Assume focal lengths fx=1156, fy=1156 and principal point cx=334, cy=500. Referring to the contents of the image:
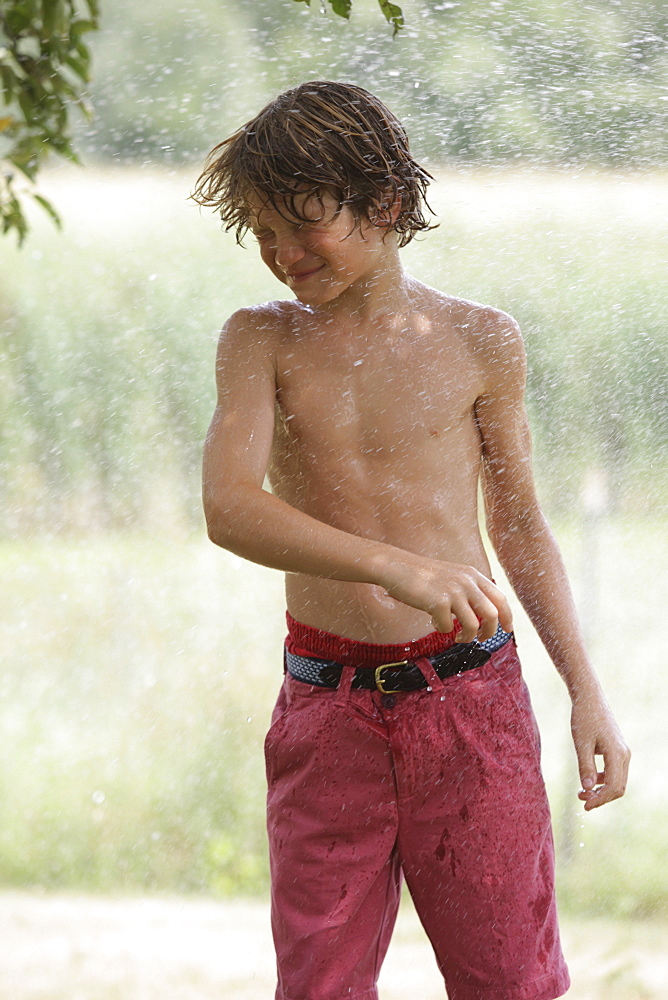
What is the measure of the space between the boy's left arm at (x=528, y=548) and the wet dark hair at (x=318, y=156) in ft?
0.52

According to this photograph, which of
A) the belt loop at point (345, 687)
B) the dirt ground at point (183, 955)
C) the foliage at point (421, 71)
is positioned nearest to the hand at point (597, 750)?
the belt loop at point (345, 687)

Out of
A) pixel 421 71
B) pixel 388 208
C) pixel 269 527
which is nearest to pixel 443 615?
pixel 269 527

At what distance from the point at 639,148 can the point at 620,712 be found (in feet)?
3.33

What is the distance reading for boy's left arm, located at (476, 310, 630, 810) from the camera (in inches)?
40.4

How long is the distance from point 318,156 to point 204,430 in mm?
995

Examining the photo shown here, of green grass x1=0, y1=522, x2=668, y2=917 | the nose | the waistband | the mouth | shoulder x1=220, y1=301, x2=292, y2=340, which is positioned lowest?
green grass x1=0, y1=522, x2=668, y2=917

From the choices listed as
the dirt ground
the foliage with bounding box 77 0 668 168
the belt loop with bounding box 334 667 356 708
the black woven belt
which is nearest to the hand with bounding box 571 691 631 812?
the black woven belt

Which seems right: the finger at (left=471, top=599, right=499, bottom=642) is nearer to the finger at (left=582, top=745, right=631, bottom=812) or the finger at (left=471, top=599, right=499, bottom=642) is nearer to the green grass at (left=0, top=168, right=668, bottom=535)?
the finger at (left=582, top=745, right=631, bottom=812)

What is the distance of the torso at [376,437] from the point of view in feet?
3.25

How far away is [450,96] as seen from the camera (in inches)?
74.7

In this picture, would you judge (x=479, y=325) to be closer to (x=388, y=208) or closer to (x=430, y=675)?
(x=388, y=208)

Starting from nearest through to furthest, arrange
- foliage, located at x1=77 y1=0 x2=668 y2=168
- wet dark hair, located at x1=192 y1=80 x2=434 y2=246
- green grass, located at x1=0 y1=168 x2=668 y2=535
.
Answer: wet dark hair, located at x1=192 y1=80 x2=434 y2=246
foliage, located at x1=77 y1=0 x2=668 y2=168
green grass, located at x1=0 y1=168 x2=668 y2=535

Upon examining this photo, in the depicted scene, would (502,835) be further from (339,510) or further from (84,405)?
(84,405)

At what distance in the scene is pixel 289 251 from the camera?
94 centimetres
